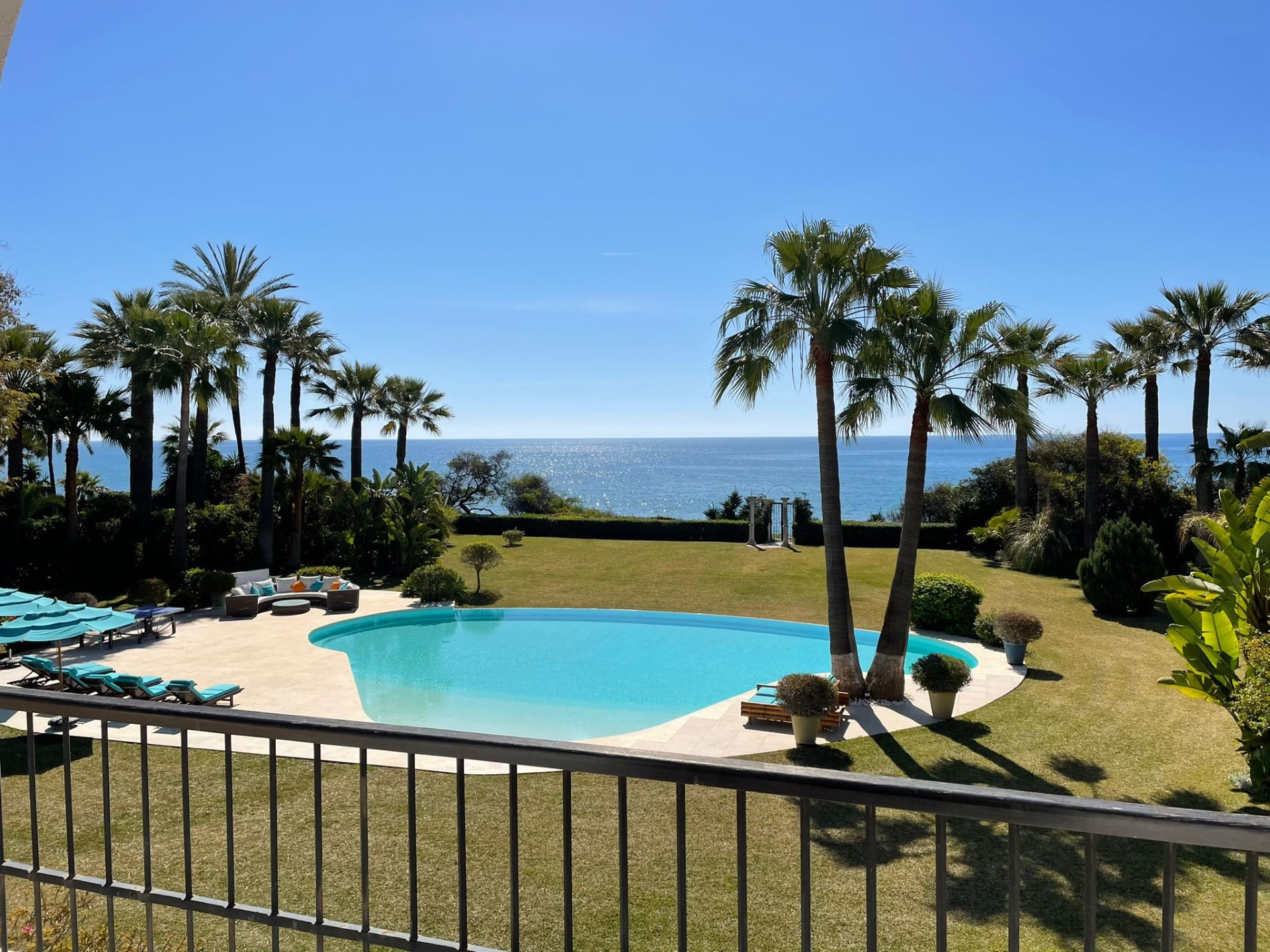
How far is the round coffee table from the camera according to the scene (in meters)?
19.5

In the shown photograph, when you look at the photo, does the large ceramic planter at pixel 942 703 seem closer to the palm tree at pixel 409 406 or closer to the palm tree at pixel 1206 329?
the palm tree at pixel 1206 329

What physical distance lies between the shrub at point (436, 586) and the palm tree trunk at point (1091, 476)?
678 inches

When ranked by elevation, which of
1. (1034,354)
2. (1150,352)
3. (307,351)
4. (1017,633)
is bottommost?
(1017,633)

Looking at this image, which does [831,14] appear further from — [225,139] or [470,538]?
[470,538]

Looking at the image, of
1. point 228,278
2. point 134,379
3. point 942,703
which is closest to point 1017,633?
point 942,703

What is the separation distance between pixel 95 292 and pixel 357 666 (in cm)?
1735

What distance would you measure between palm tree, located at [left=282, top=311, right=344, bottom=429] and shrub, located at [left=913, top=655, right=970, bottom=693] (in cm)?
2145

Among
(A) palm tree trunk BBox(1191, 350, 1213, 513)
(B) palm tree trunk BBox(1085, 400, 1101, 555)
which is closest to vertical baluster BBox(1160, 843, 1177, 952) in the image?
(B) palm tree trunk BBox(1085, 400, 1101, 555)

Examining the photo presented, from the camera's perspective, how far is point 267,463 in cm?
2370

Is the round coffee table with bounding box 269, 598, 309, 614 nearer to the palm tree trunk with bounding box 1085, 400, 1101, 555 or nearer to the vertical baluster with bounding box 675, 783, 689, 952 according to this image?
the vertical baluster with bounding box 675, 783, 689, 952

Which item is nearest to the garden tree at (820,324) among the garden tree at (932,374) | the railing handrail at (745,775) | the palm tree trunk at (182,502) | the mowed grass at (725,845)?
the garden tree at (932,374)

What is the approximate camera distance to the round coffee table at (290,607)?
19.5 metres

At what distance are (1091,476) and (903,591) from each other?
44.6 feet

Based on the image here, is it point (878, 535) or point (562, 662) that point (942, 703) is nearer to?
point (562, 662)
